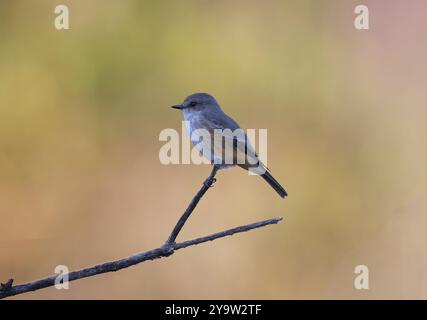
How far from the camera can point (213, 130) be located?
158 inches

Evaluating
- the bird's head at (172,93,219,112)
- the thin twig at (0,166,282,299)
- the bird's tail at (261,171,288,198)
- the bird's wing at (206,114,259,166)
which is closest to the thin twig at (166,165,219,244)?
the thin twig at (0,166,282,299)

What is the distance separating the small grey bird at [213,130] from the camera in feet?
12.5

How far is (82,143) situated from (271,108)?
6.86 ft

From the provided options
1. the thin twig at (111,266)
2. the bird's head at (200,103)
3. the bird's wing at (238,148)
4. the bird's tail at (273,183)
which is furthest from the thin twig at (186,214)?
the bird's head at (200,103)

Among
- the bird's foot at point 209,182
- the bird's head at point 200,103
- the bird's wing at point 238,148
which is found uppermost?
the bird's head at point 200,103

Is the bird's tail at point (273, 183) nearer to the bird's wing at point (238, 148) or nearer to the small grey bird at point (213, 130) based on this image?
the small grey bird at point (213, 130)

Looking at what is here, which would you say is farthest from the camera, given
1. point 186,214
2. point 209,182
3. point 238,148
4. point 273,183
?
point 273,183

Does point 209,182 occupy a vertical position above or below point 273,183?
above

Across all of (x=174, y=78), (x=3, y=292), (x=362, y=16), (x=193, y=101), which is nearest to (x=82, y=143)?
(x=174, y=78)

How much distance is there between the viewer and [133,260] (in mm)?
1991

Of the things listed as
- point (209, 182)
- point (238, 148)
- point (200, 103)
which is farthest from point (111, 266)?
point (200, 103)

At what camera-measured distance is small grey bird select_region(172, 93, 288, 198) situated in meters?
3.81

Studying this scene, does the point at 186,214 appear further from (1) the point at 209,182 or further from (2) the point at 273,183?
(2) the point at 273,183

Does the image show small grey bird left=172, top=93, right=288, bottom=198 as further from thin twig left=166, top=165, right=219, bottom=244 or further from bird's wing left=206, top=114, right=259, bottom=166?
thin twig left=166, top=165, right=219, bottom=244
